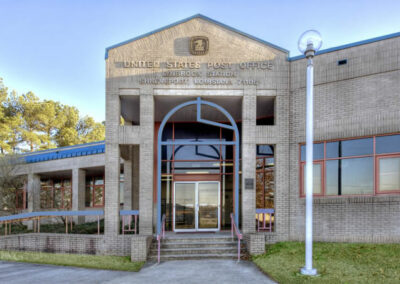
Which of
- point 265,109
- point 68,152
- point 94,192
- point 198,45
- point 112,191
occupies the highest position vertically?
point 198,45

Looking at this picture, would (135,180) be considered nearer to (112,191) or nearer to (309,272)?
(112,191)

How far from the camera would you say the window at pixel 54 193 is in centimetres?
2325

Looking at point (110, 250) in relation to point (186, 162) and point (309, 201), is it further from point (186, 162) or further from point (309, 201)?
point (309, 201)

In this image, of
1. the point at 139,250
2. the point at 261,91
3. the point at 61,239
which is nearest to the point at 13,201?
the point at 61,239

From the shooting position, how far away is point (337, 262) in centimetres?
874

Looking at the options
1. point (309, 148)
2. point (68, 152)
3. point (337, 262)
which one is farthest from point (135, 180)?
point (337, 262)

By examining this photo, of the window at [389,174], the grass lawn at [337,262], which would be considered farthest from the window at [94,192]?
the window at [389,174]

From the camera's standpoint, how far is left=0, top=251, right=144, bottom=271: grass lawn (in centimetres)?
925

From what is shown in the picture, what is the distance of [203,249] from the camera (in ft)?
33.8

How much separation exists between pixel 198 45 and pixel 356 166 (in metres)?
7.66

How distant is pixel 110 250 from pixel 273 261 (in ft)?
19.4

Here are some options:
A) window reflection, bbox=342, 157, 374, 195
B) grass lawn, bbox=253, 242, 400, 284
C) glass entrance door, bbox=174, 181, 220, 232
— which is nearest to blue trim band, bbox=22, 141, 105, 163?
glass entrance door, bbox=174, 181, 220, 232

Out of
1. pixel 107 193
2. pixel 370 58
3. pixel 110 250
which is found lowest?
pixel 110 250

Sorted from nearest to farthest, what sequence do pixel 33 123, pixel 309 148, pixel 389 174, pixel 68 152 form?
1. pixel 309 148
2. pixel 389 174
3. pixel 68 152
4. pixel 33 123
